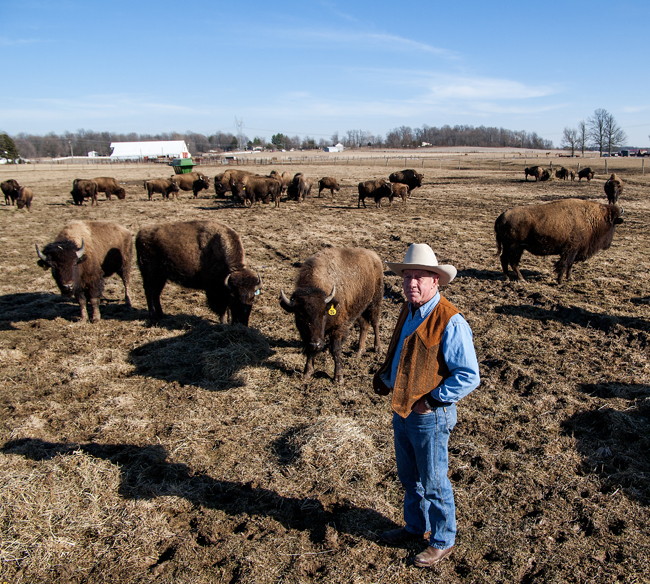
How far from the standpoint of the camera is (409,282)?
3053 mm

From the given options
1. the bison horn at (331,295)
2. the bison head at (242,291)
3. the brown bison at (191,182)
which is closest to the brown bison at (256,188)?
the brown bison at (191,182)

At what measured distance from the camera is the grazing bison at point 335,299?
5.76 meters

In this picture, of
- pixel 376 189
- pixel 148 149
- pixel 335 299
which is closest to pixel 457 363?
pixel 335 299

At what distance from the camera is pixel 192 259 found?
856 cm

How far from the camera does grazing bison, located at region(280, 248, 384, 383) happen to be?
5.76 meters

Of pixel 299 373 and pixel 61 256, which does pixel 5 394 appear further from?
pixel 299 373

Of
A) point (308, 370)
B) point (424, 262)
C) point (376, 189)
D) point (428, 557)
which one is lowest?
point (428, 557)

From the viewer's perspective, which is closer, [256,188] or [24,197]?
[24,197]

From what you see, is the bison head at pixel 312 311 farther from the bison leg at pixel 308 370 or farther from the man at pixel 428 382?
the man at pixel 428 382

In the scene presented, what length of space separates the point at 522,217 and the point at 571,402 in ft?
21.4

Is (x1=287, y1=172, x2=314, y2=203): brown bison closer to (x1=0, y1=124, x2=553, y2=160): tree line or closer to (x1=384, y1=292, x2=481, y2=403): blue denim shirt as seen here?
(x1=384, y1=292, x2=481, y2=403): blue denim shirt

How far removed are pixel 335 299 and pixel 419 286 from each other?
3.13 metres

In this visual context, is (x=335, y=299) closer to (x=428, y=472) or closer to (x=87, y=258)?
(x=428, y=472)

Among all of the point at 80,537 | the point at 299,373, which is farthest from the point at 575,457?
the point at 80,537
